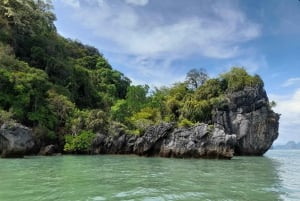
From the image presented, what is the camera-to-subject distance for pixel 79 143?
105 ft

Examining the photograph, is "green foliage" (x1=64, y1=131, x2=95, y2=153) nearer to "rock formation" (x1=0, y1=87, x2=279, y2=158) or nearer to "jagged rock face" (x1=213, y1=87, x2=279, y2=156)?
"rock formation" (x1=0, y1=87, x2=279, y2=158)

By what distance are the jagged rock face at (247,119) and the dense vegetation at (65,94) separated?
47.9 inches

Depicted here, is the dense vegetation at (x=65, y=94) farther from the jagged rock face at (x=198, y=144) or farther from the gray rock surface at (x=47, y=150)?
the jagged rock face at (x=198, y=144)

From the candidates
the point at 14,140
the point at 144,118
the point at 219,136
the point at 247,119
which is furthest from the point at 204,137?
the point at 14,140

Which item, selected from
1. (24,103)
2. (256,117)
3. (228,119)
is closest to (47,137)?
(24,103)

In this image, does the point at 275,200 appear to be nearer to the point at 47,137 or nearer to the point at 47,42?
the point at 47,137

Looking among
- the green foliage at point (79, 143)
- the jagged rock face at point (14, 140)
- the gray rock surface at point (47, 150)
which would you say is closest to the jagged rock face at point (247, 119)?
the green foliage at point (79, 143)

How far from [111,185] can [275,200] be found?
15.6ft

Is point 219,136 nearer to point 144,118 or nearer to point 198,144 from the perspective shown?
point 198,144

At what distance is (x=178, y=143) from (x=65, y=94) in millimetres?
16445

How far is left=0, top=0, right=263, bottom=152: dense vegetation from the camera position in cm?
3195

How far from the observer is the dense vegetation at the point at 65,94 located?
32.0m

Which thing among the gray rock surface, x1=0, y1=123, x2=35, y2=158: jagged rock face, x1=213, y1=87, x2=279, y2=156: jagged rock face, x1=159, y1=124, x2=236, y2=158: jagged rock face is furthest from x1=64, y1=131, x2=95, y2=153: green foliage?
x1=213, y1=87, x2=279, y2=156: jagged rock face

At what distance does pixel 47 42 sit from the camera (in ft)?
147
